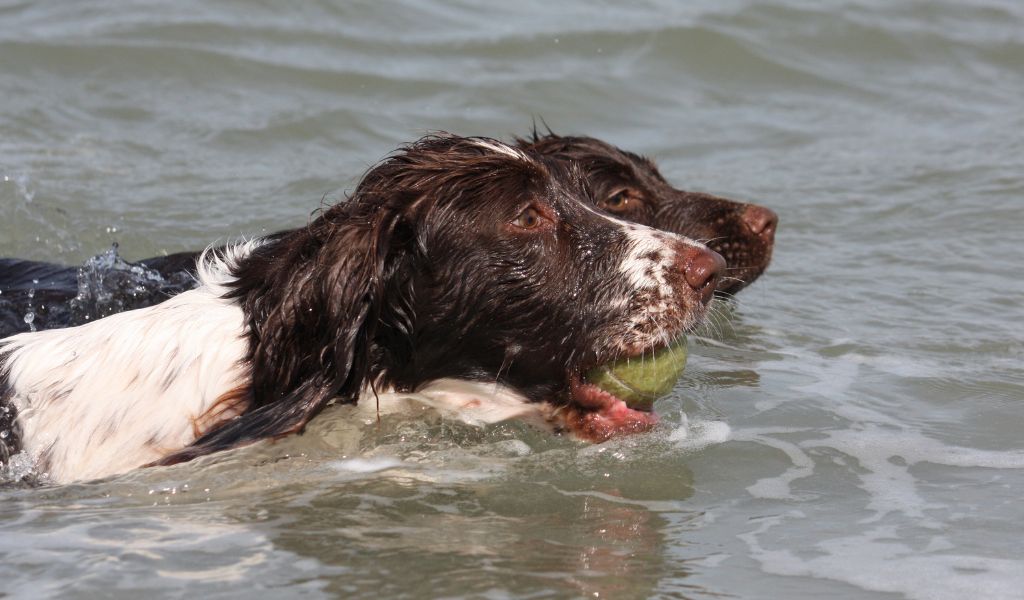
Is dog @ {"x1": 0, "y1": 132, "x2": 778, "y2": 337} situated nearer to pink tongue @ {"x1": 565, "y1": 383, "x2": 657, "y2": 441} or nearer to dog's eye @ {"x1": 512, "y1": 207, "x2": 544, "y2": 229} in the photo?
dog's eye @ {"x1": 512, "y1": 207, "x2": 544, "y2": 229}

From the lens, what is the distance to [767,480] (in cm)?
541

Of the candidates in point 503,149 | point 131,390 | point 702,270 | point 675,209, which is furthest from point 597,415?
point 675,209

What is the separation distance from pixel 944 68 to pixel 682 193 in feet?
A: 24.4

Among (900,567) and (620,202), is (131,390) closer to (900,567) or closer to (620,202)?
(900,567)

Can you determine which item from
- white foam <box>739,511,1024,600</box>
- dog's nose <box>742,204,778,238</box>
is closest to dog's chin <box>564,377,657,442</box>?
white foam <box>739,511,1024,600</box>

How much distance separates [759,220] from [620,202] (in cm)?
70

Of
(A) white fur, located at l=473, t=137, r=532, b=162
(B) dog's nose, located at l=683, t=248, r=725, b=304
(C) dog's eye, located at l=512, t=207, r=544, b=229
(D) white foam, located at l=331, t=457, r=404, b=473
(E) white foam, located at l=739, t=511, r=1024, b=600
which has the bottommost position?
(E) white foam, located at l=739, t=511, r=1024, b=600

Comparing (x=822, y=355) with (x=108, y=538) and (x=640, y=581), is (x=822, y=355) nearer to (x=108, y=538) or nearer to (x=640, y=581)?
(x=640, y=581)

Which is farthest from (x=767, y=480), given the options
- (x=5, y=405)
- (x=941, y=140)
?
(x=941, y=140)

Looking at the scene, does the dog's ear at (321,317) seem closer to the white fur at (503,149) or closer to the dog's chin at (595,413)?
the white fur at (503,149)

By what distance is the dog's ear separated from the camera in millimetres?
5035

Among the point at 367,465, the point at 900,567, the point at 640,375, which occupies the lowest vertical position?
the point at 900,567

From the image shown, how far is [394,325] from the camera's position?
518 cm

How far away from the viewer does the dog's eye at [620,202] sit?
7195mm
